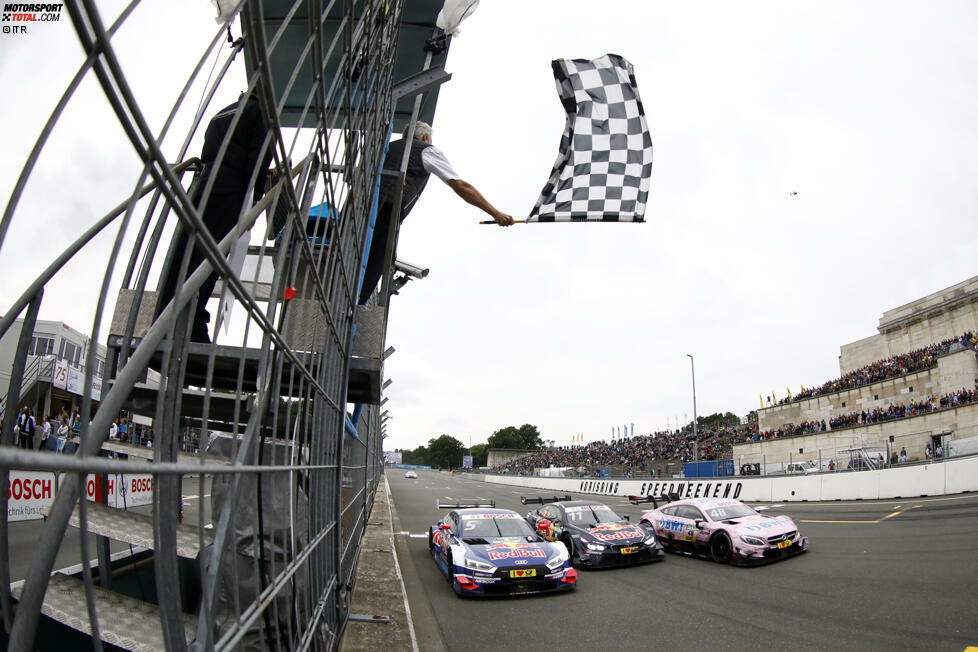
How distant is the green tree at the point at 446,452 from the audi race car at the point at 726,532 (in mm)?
137420

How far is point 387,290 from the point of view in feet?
14.6

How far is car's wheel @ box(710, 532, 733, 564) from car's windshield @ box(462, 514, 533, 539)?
3276 millimetres

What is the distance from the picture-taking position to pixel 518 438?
148500 mm

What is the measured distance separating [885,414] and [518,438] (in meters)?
122

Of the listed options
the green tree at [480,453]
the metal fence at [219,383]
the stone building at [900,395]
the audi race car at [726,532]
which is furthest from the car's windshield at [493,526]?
the green tree at [480,453]

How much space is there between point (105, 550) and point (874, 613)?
6984 mm

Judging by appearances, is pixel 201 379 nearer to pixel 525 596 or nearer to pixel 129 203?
pixel 129 203

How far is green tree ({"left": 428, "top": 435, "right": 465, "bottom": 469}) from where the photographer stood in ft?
487

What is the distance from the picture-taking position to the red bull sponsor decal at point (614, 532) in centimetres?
995

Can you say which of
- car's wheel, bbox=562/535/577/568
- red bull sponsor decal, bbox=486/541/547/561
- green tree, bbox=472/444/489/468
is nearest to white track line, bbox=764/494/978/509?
car's wheel, bbox=562/535/577/568

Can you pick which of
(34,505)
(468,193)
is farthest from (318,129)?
(34,505)

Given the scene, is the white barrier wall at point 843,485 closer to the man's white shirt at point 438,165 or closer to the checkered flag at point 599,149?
the checkered flag at point 599,149

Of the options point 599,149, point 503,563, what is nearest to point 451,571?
point 503,563

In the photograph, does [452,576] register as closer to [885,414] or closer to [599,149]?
[599,149]
